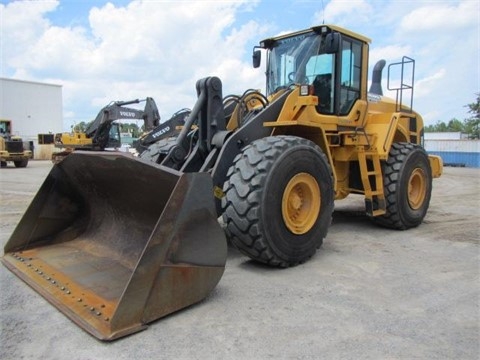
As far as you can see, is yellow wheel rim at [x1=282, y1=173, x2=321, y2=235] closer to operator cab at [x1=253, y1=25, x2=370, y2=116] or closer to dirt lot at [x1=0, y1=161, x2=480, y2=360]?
dirt lot at [x1=0, y1=161, x2=480, y2=360]

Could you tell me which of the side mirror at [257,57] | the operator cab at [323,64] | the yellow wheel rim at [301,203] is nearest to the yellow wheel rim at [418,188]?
the operator cab at [323,64]

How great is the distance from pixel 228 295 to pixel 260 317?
0.46 meters

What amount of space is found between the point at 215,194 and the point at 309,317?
160 cm

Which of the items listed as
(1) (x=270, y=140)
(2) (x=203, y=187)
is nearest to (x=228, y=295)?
(2) (x=203, y=187)

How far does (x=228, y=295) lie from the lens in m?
3.36

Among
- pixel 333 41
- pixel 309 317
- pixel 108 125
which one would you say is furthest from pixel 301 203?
pixel 108 125

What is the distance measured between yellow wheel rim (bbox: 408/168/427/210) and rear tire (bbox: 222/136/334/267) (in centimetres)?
259

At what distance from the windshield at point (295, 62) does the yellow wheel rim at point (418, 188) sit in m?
2.30

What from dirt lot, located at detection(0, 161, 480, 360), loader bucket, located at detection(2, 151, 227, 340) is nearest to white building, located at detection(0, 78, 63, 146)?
Result: loader bucket, located at detection(2, 151, 227, 340)

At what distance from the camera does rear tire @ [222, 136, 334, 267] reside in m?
3.65

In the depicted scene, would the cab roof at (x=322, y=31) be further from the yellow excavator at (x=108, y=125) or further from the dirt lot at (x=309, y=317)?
the yellow excavator at (x=108, y=125)

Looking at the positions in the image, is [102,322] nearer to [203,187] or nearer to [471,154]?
[203,187]

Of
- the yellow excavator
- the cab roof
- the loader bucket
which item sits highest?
the cab roof

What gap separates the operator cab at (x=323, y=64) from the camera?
5.21 m
